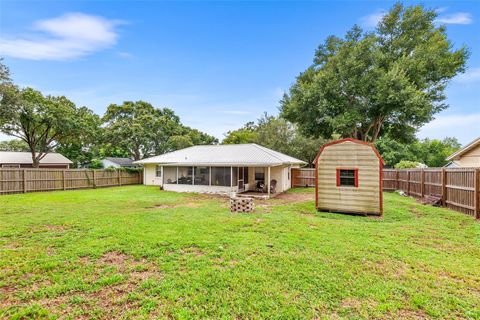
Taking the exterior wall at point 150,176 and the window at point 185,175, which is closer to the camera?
the window at point 185,175

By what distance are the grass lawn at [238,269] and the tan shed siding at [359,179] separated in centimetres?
143

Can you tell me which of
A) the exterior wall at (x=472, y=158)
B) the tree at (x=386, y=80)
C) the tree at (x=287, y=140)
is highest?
the tree at (x=386, y=80)

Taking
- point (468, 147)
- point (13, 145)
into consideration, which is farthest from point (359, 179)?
point (13, 145)

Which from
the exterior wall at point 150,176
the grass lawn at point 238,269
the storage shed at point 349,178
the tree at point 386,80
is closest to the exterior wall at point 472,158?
the tree at point 386,80

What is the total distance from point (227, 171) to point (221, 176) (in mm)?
528

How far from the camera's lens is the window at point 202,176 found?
1510 centimetres

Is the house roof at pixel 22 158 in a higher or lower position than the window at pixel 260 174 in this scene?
higher

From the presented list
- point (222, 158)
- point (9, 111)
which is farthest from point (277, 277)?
point (9, 111)

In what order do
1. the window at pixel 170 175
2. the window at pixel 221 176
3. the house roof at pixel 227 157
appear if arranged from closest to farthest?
the house roof at pixel 227 157
the window at pixel 221 176
the window at pixel 170 175

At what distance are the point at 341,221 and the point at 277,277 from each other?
Result: 14.9 ft

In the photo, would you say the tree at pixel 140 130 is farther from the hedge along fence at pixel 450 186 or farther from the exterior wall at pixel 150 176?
the hedge along fence at pixel 450 186

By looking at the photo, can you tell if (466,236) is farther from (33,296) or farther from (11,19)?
(11,19)

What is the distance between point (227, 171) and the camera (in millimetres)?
14594

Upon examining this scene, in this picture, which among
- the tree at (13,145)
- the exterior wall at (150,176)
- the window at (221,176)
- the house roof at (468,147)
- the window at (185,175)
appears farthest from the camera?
the tree at (13,145)
